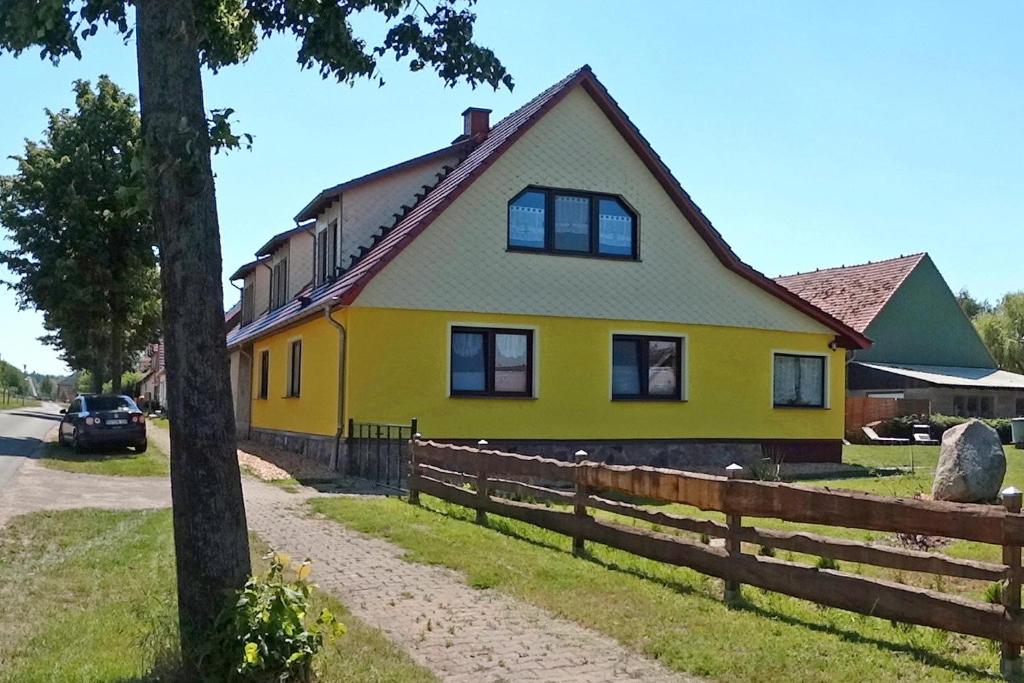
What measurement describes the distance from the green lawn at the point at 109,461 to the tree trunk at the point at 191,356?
46.3ft

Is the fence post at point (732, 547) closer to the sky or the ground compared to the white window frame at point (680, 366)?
closer to the ground

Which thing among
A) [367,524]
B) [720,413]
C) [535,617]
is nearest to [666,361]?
[720,413]

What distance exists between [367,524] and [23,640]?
543 cm

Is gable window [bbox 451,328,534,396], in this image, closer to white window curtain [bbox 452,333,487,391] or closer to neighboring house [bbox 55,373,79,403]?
white window curtain [bbox 452,333,487,391]

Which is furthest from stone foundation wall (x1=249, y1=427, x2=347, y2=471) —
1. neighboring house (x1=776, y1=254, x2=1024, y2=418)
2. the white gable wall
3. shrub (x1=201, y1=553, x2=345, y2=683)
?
neighboring house (x1=776, y1=254, x2=1024, y2=418)

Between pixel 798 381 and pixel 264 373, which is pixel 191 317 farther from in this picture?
pixel 264 373

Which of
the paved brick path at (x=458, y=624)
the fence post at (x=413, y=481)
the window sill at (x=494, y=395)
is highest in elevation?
the window sill at (x=494, y=395)

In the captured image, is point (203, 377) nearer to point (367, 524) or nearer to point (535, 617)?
point (535, 617)

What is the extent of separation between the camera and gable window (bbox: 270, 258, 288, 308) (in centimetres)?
2659

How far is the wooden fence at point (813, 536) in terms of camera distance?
6.18m

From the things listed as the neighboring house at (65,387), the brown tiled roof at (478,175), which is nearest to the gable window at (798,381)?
the brown tiled roof at (478,175)

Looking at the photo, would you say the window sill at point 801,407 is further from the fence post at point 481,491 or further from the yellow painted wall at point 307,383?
the fence post at point 481,491

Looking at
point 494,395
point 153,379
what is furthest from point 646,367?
point 153,379

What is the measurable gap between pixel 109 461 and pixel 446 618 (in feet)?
52.2
